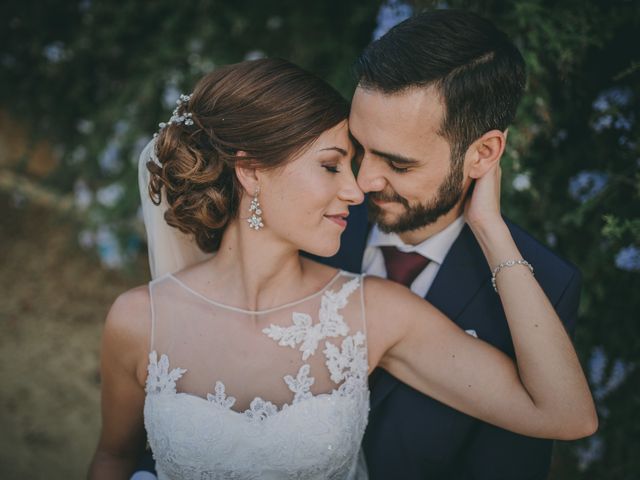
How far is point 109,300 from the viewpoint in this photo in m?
4.84

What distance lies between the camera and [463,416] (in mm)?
2217

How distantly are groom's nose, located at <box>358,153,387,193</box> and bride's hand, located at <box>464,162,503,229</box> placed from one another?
384 mm

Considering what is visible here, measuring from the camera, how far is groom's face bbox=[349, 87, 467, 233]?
216cm

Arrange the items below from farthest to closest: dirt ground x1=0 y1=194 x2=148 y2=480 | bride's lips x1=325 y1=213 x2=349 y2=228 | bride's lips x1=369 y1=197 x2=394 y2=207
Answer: dirt ground x1=0 y1=194 x2=148 y2=480 → bride's lips x1=369 y1=197 x2=394 y2=207 → bride's lips x1=325 y1=213 x2=349 y2=228

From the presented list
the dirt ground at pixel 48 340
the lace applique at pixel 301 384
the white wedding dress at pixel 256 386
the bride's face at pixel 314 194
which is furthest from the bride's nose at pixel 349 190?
the dirt ground at pixel 48 340

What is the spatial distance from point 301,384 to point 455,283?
76cm

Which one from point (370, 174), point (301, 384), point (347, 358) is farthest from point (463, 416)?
point (370, 174)

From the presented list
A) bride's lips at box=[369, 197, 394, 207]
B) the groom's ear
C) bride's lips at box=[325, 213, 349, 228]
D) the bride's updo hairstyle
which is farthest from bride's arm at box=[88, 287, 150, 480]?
the groom's ear

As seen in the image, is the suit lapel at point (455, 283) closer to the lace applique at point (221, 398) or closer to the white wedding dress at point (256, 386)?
the white wedding dress at point (256, 386)

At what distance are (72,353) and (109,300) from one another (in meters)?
0.60

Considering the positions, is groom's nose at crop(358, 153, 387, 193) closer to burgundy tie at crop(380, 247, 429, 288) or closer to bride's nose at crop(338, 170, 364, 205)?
bride's nose at crop(338, 170, 364, 205)

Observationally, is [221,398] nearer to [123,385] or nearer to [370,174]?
[123,385]

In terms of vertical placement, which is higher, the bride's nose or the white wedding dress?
the bride's nose

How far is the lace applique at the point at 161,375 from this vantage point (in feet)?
6.97
